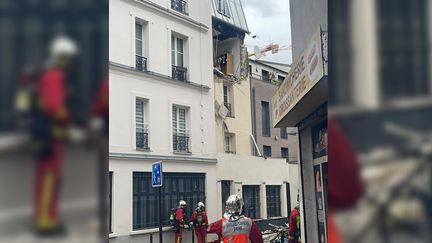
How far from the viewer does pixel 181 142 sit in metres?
6.15

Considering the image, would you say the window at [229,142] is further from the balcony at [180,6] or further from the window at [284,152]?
the balcony at [180,6]

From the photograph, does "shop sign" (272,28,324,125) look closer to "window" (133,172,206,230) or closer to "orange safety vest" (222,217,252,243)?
"orange safety vest" (222,217,252,243)

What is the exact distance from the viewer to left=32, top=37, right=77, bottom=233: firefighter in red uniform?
0.39m

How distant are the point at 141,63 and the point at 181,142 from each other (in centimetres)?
124

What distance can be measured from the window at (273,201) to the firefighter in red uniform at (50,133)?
8.37 meters

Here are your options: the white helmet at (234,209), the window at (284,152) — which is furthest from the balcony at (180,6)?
the window at (284,152)

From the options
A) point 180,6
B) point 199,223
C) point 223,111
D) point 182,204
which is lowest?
point 199,223

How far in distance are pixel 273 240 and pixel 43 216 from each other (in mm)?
5043

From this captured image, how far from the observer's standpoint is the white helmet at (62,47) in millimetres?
416

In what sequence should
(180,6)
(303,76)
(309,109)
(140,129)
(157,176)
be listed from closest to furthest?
1. (303,76)
2. (309,109)
3. (157,176)
4. (140,129)
5. (180,6)

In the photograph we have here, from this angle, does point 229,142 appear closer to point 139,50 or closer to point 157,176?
point 139,50

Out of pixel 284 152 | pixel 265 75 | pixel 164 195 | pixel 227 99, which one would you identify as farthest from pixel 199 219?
pixel 284 152

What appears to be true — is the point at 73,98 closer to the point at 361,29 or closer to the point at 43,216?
the point at 43,216

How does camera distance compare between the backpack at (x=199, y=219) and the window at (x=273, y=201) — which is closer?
the backpack at (x=199, y=219)
